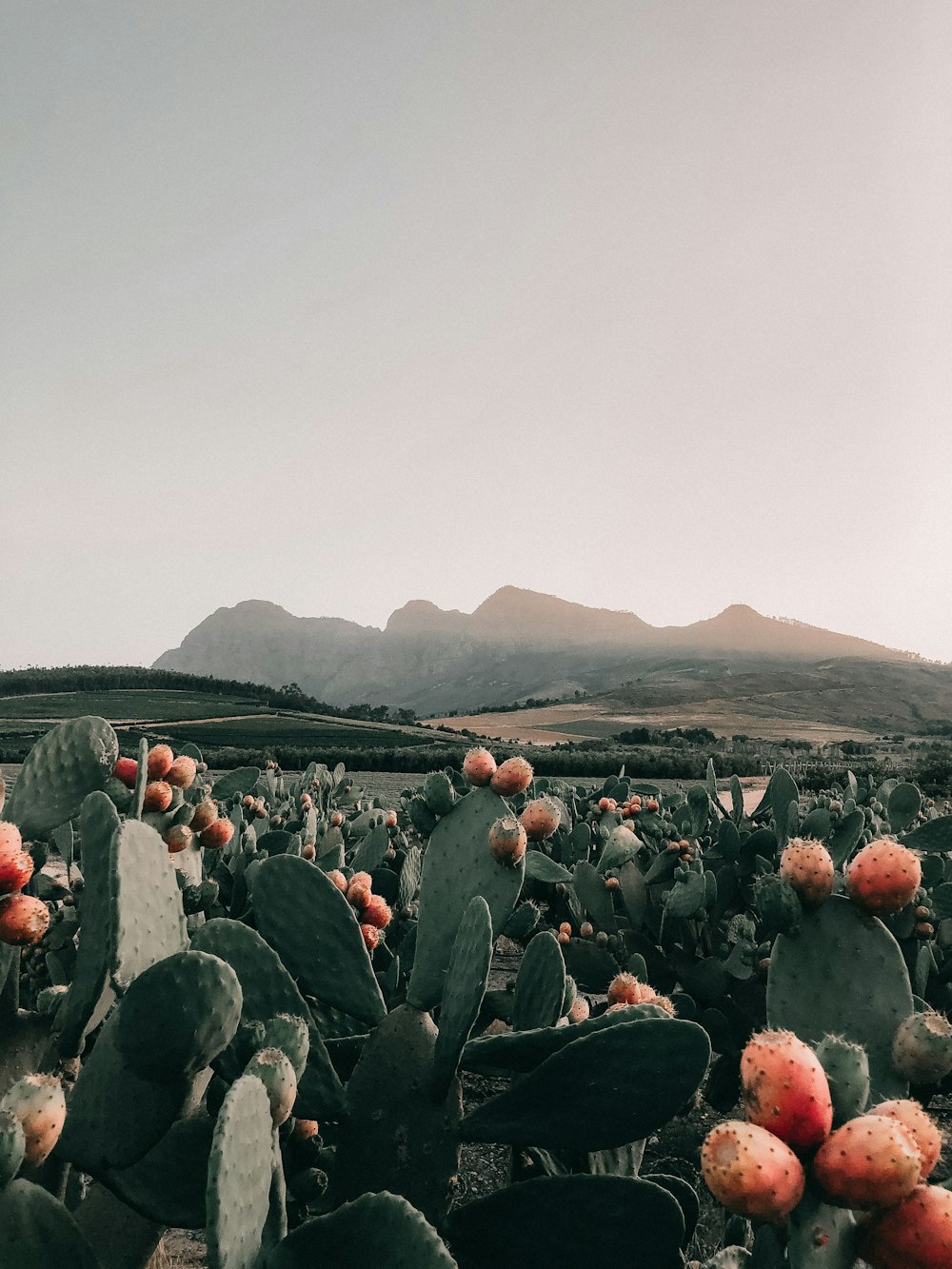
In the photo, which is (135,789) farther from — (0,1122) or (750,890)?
(750,890)

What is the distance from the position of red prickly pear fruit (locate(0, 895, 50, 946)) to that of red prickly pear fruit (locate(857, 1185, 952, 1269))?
3.86 feet

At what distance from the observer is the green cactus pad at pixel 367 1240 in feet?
3.16

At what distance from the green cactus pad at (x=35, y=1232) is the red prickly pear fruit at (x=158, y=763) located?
1060 mm

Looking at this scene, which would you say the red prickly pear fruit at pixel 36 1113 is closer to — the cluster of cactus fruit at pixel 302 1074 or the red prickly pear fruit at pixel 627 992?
the cluster of cactus fruit at pixel 302 1074

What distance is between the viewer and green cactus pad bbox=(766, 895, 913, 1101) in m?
1.52

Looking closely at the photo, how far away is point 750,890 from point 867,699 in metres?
89.6

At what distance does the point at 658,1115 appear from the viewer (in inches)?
47.9

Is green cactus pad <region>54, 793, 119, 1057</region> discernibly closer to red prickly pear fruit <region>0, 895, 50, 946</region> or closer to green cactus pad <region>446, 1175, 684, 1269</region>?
red prickly pear fruit <region>0, 895, 50, 946</region>

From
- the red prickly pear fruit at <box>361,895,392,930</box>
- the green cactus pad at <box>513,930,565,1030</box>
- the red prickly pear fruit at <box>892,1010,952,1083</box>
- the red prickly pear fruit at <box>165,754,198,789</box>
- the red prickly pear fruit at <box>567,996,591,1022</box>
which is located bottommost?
the red prickly pear fruit at <box>567,996,591,1022</box>

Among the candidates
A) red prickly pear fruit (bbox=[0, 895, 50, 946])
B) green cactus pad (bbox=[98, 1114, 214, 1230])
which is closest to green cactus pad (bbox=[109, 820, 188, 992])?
red prickly pear fruit (bbox=[0, 895, 50, 946])

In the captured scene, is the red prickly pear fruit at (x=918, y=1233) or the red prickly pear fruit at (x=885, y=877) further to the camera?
the red prickly pear fruit at (x=885, y=877)

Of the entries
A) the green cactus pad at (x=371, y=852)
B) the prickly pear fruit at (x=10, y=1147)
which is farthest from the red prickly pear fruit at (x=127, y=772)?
the green cactus pad at (x=371, y=852)

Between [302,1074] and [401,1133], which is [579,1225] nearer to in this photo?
[401,1133]

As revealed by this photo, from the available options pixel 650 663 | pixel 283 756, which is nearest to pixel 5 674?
pixel 283 756
